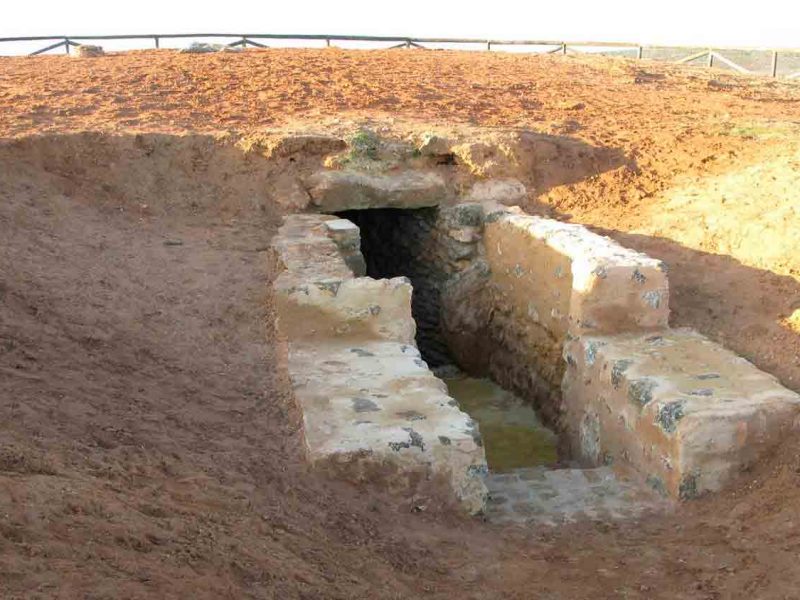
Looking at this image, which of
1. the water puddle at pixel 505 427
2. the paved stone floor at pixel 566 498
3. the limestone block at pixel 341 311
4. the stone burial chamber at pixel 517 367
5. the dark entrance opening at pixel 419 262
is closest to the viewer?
the stone burial chamber at pixel 517 367

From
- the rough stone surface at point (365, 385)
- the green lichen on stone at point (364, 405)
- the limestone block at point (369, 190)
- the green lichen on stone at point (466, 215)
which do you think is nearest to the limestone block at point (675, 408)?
the rough stone surface at point (365, 385)

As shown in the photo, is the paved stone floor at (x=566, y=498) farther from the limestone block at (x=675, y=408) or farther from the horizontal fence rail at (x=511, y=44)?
the horizontal fence rail at (x=511, y=44)

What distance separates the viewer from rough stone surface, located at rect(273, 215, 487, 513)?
423 centimetres

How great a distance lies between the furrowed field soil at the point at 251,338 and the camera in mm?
3051

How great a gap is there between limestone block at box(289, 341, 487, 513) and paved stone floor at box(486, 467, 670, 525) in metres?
0.38

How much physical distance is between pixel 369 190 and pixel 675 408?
4.92 metres

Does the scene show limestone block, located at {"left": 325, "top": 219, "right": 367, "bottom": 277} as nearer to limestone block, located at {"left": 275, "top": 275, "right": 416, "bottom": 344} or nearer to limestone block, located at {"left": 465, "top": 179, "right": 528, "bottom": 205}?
limestone block, located at {"left": 275, "top": 275, "right": 416, "bottom": 344}

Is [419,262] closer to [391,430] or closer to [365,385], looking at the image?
[365,385]

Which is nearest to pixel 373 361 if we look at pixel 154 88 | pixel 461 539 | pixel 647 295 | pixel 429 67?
pixel 461 539

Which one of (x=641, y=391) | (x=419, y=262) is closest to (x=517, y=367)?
(x=419, y=262)

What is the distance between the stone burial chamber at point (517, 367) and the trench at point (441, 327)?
82mm

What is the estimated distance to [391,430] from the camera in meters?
4.36

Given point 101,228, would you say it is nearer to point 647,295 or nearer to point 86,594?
point 647,295

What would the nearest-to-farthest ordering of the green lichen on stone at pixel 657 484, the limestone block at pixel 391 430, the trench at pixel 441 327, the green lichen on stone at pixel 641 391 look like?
the limestone block at pixel 391 430, the green lichen on stone at pixel 657 484, the green lichen on stone at pixel 641 391, the trench at pixel 441 327
